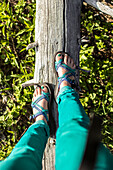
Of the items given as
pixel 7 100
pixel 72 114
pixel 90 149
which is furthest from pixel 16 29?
pixel 90 149

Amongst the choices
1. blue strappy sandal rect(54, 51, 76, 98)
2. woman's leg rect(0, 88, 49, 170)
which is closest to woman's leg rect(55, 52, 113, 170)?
woman's leg rect(0, 88, 49, 170)

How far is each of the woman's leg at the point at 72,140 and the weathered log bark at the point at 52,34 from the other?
1.67 ft

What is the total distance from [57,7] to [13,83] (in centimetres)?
157

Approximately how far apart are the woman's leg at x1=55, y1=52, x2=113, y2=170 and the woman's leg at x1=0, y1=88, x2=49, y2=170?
8.6 inches

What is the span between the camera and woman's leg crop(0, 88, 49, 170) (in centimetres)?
118

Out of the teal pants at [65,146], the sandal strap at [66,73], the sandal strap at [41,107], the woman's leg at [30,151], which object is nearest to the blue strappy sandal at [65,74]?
the sandal strap at [66,73]

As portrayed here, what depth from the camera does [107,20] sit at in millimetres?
3148

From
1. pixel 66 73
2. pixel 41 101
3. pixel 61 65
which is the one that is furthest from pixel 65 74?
pixel 41 101

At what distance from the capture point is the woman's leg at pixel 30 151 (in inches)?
46.5

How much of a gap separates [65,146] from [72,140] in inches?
2.5

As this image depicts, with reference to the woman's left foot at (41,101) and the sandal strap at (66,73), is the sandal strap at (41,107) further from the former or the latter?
the sandal strap at (66,73)

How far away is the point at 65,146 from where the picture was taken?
1.20 metres

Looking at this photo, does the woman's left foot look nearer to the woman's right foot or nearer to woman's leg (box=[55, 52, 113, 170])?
the woman's right foot

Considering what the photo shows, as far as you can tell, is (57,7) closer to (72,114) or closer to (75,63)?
(75,63)
